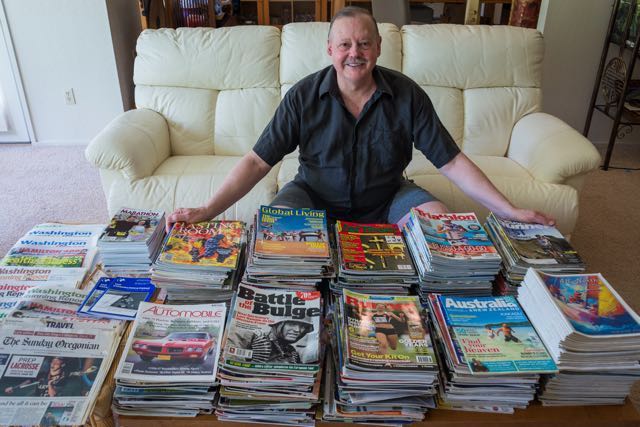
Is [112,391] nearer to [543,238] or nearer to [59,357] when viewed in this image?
[59,357]

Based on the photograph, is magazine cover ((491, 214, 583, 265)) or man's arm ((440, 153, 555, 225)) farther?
man's arm ((440, 153, 555, 225))

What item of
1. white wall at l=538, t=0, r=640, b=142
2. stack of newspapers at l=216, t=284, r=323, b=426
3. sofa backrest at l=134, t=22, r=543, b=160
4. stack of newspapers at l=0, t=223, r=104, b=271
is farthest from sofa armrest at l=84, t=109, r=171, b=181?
white wall at l=538, t=0, r=640, b=142

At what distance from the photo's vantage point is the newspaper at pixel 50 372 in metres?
0.94

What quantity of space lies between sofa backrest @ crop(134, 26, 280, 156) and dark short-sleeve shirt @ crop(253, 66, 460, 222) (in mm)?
839

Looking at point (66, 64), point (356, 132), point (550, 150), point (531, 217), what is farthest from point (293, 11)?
point (531, 217)

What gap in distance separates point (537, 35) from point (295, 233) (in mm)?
1932

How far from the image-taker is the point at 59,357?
3.42ft

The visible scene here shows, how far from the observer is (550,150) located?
2.16 m

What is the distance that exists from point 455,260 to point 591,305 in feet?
0.95

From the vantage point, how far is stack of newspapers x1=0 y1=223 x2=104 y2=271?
4.60 feet

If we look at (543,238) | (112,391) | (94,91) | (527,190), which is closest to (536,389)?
(543,238)

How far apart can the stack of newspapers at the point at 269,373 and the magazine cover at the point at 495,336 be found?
11.8 inches

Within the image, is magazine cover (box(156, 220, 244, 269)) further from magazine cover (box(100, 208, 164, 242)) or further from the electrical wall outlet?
the electrical wall outlet

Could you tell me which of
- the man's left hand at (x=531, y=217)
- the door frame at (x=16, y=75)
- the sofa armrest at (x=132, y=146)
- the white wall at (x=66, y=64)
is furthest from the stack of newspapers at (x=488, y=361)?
the door frame at (x=16, y=75)
